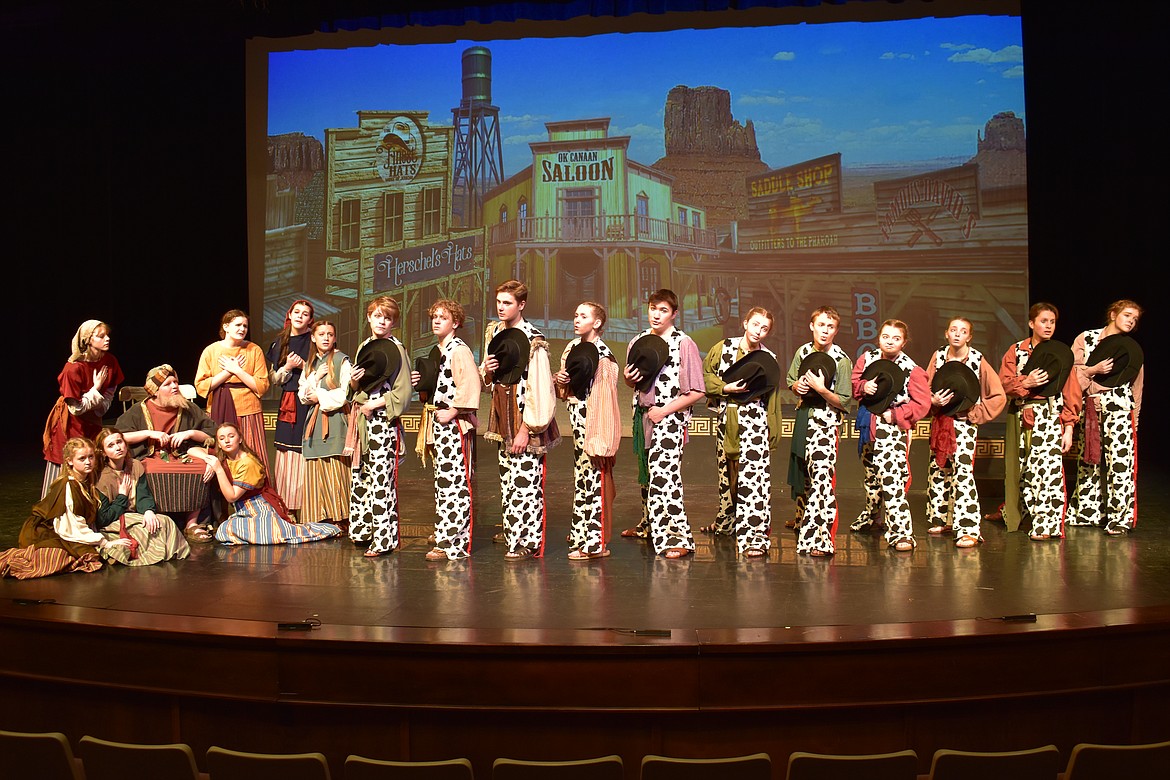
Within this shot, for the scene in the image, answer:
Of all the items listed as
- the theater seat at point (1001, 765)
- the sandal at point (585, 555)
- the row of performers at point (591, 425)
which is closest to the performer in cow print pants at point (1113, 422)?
the row of performers at point (591, 425)

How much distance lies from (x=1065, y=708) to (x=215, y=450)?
193 inches

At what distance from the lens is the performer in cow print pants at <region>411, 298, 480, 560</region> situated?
625 cm

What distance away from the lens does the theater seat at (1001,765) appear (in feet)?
10.2

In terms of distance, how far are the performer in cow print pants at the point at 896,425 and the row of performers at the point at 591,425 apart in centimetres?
1

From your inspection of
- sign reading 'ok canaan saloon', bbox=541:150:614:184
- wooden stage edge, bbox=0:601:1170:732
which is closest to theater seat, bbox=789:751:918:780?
wooden stage edge, bbox=0:601:1170:732

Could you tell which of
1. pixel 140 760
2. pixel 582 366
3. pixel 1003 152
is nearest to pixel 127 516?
pixel 582 366

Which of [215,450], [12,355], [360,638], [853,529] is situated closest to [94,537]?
[215,450]

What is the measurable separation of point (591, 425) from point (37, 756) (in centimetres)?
352

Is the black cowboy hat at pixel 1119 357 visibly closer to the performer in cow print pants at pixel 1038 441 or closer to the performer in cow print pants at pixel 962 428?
the performer in cow print pants at pixel 1038 441

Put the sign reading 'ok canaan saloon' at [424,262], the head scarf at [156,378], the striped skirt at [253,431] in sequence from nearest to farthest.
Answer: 1. the head scarf at [156,378]
2. the striped skirt at [253,431]
3. the sign reading 'ok canaan saloon' at [424,262]

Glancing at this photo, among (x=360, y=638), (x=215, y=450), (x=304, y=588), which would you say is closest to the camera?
(x=360, y=638)

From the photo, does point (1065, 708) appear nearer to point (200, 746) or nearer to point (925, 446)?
point (200, 746)

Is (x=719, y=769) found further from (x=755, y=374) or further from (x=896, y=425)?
(x=896, y=425)

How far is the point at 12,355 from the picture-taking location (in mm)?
11930
